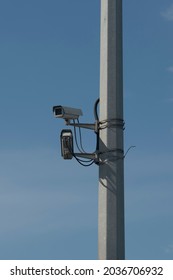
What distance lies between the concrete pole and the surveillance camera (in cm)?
42

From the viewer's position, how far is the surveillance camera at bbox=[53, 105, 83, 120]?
7102 millimetres

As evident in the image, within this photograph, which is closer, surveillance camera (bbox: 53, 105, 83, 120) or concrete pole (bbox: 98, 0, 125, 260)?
concrete pole (bbox: 98, 0, 125, 260)

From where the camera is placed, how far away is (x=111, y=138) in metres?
6.86

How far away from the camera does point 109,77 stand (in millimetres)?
6988

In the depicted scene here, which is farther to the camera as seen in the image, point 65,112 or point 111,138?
point 65,112

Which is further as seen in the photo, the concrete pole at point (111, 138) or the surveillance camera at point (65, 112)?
the surveillance camera at point (65, 112)

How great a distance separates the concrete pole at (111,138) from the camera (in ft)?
21.4

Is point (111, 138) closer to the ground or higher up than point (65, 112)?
closer to the ground

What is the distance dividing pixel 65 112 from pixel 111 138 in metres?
0.72

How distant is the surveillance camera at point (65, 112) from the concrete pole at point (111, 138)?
0.42 m

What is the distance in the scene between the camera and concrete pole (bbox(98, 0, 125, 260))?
6.53 m

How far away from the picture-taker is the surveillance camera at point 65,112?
23.3 ft
